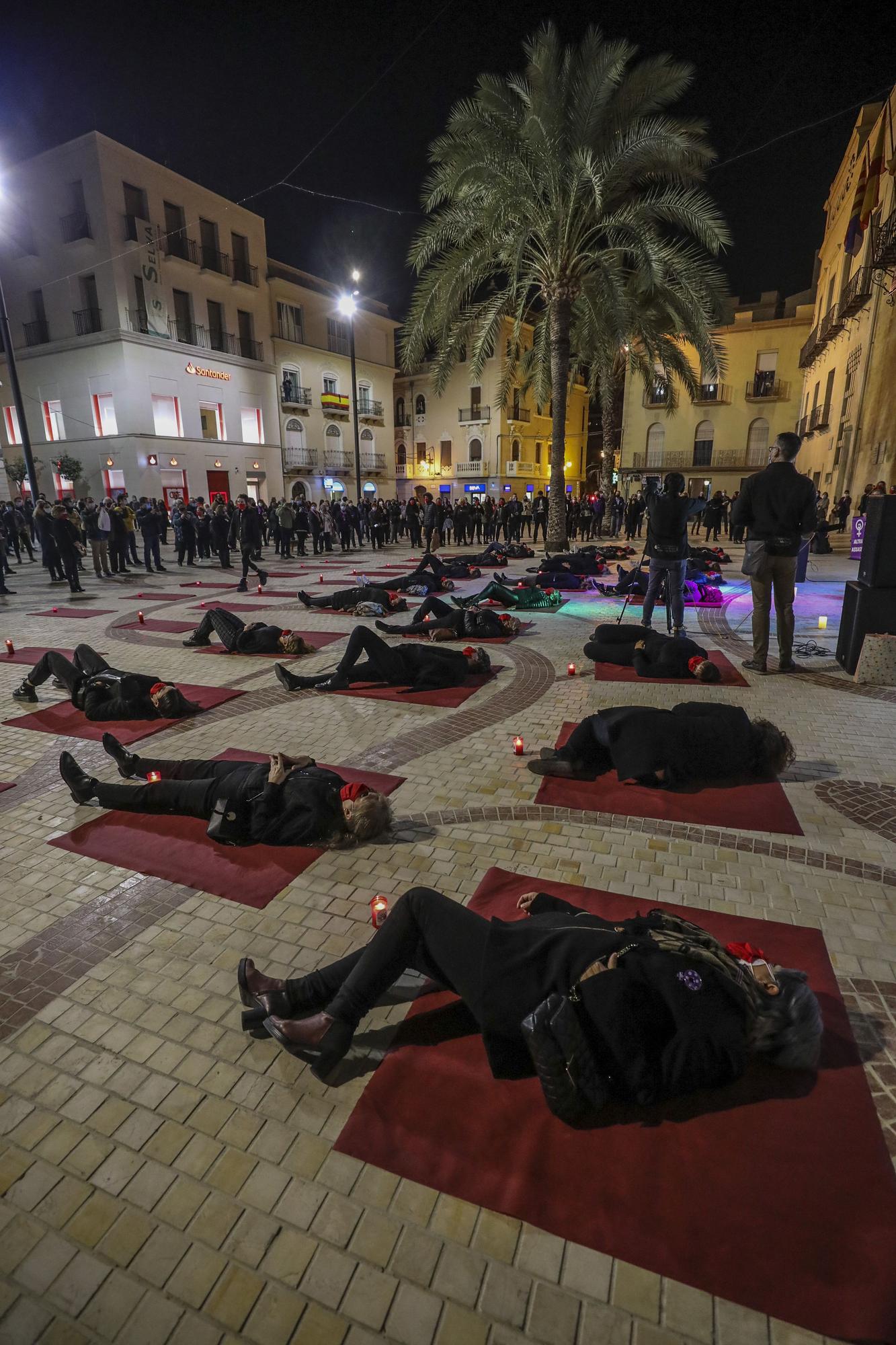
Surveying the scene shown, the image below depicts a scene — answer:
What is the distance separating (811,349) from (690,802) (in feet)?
101

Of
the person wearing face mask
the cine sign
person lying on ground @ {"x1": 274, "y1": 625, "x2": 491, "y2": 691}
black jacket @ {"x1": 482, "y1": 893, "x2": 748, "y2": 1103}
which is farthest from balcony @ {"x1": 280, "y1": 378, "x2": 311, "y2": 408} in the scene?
black jacket @ {"x1": 482, "y1": 893, "x2": 748, "y2": 1103}

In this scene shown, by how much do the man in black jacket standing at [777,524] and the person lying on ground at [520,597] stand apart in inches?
162

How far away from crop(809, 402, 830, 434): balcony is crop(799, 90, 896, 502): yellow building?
8 centimetres

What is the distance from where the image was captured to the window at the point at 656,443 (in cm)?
3775

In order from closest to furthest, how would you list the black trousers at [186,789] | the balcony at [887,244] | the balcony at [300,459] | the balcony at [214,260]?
1. the black trousers at [186,789]
2. the balcony at [887,244]
3. the balcony at [214,260]
4. the balcony at [300,459]

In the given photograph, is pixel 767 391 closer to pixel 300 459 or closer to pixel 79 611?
pixel 300 459

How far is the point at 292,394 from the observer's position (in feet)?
110

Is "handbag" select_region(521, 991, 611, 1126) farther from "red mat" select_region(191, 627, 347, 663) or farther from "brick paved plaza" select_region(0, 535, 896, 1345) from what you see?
"red mat" select_region(191, 627, 347, 663)

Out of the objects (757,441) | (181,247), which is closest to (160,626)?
(181,247)

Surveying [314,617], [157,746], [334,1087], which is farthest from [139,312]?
[334,1087]

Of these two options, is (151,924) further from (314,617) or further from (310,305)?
(310,305)

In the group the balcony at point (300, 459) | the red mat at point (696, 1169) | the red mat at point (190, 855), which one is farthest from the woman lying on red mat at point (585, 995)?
the balcony at point (300, 459)

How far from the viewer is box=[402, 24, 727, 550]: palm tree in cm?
1247

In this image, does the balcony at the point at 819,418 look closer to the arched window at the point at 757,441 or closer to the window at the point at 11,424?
the arched window at the point at 757,441
